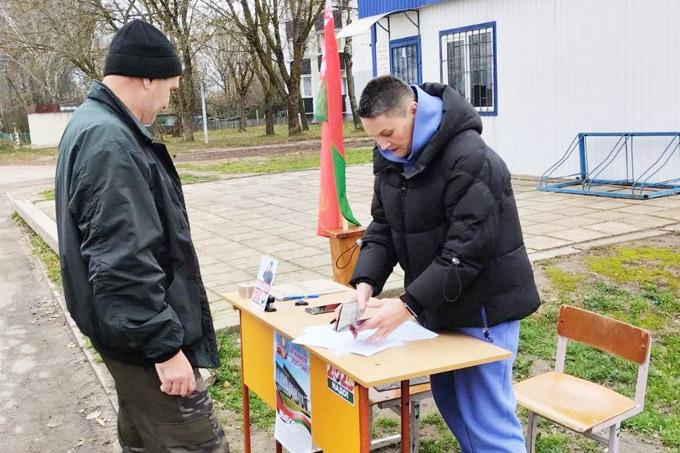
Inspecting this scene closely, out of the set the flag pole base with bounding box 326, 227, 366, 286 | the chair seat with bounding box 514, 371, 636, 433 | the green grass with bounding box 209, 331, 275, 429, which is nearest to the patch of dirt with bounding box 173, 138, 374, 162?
the flag pole base with bounding box 326, 227, 366, 286

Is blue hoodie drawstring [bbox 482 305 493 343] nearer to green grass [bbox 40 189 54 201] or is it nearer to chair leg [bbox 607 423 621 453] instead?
chair leg [bbox 607 423 621 453]

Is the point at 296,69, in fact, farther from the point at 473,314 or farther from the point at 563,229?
the point at 473,314

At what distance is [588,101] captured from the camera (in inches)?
442

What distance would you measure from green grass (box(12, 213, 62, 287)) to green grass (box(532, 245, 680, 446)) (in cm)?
489

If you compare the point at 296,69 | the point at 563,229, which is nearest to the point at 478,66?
the point at 563,229

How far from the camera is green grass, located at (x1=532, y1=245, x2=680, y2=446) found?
12.5ft

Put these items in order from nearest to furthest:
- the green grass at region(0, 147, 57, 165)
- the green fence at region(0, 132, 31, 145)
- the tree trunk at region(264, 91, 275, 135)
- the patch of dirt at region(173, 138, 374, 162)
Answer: the patch of dirt at region(173, 138, 374, 162), the green grass at region(0, 147, 57, 165), the tree trunk at region(264, 91, 275, 135), the green fence at region(0, 132, 31, 145)

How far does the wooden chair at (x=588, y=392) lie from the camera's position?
3020 millimetres

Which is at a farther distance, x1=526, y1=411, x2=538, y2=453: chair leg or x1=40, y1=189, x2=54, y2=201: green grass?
x1=40, y1=189, x2=54, y2=201: green grass

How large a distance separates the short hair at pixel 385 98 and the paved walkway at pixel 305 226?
129 inches

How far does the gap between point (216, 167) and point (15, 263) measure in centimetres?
984

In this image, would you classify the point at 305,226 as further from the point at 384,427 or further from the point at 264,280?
the point at 264,280

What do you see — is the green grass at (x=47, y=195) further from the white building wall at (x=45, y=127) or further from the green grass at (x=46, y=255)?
the white building wall at (x=45, y=127)

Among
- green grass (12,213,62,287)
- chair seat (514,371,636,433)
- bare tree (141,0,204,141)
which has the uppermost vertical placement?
bare tree (141,0,204,141)
